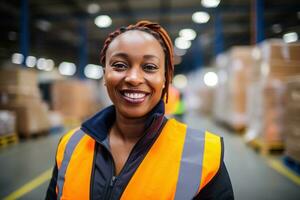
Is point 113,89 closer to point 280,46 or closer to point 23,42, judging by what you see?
point 280,46

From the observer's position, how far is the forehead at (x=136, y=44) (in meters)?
1.15

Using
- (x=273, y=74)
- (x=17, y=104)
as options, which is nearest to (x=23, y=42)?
(x=17, y=104)

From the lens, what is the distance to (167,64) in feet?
4.32

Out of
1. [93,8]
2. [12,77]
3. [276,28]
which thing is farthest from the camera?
[276,28]

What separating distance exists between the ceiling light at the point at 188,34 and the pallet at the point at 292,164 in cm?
1221

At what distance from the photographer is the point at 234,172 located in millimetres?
3438

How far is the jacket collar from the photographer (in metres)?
1.19

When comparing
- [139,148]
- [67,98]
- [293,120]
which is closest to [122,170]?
[139,148]

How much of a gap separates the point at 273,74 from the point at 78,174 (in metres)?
4.48

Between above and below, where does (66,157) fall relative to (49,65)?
below

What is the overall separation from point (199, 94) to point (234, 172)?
10.9m

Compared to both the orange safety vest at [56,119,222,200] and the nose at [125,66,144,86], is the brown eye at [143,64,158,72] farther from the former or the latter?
the orange safety vest at [56,119,222,200]

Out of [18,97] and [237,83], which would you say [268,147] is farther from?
[18,97]

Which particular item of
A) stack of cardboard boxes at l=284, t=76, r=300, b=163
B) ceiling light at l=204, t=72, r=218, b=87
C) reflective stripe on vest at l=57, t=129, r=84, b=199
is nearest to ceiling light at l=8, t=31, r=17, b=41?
ceiling light at l=204, t=72, r=218, b=87
